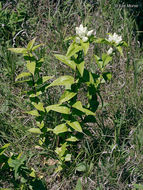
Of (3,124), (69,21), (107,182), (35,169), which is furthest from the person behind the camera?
(69,21)

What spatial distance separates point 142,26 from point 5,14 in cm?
180

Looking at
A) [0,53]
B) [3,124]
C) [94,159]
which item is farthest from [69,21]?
[94,159]

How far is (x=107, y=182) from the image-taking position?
2.06 metres

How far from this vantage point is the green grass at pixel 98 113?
2.14m

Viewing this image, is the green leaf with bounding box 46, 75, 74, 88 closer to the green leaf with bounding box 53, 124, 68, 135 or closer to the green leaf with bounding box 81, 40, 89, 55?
the green leaf with bounding box 81, 40, 89, 55

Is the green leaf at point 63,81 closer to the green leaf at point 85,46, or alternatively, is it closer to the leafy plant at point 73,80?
the leafy plant at point 73,80

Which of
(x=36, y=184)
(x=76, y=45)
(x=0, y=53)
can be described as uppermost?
(x=76, y=45)

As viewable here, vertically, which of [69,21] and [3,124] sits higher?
[69,21]

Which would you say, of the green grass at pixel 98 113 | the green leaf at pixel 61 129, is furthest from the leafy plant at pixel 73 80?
the green grass at pixel 98 113

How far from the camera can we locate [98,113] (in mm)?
2473

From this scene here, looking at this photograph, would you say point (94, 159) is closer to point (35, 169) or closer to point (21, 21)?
point (35, 169)

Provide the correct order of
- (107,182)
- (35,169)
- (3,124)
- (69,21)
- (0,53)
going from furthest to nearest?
(69,21), (0,53), (3,124), (35,169), (107,182)

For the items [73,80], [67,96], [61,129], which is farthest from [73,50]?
[61,129]

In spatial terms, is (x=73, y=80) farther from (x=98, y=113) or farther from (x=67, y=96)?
(x=98, y=113)
